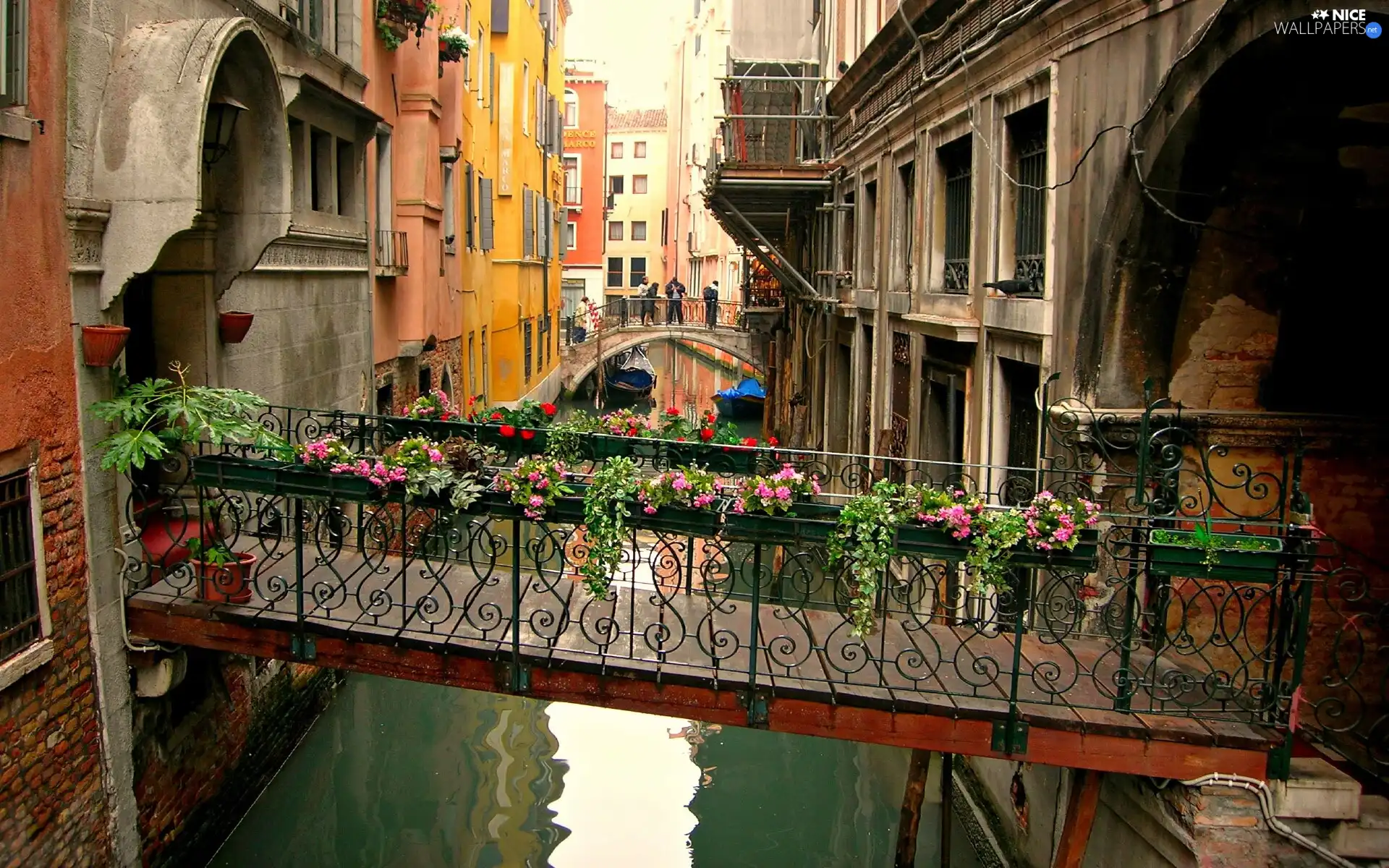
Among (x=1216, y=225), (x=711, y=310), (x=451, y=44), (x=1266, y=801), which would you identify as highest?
(x=451, y=44)

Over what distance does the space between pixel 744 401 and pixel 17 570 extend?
115 ft

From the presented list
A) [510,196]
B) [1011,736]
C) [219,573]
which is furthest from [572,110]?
[1011,736]

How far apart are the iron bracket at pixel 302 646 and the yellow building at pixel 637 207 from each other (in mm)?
62302

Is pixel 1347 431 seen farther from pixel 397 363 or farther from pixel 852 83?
pixel 397 363

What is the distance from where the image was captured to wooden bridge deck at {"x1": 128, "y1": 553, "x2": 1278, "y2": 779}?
6.29m

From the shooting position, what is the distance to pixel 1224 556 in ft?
19.2

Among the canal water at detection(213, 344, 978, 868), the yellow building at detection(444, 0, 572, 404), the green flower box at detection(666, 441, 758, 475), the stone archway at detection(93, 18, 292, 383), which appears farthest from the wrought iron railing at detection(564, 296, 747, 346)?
the stone archway at detection(93, 18, 292, 383)

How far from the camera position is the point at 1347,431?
6832 millimetres

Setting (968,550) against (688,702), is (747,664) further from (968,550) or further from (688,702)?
(968,550)

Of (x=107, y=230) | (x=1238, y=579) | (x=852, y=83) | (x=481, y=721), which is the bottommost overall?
(x=481, y=721)

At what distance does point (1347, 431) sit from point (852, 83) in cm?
1016

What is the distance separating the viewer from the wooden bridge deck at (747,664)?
629cm

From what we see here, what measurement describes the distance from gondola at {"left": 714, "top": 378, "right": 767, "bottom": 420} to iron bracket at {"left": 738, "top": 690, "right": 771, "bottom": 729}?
33.4m

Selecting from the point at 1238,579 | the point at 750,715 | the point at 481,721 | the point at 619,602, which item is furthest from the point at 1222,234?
the point at 481,721
